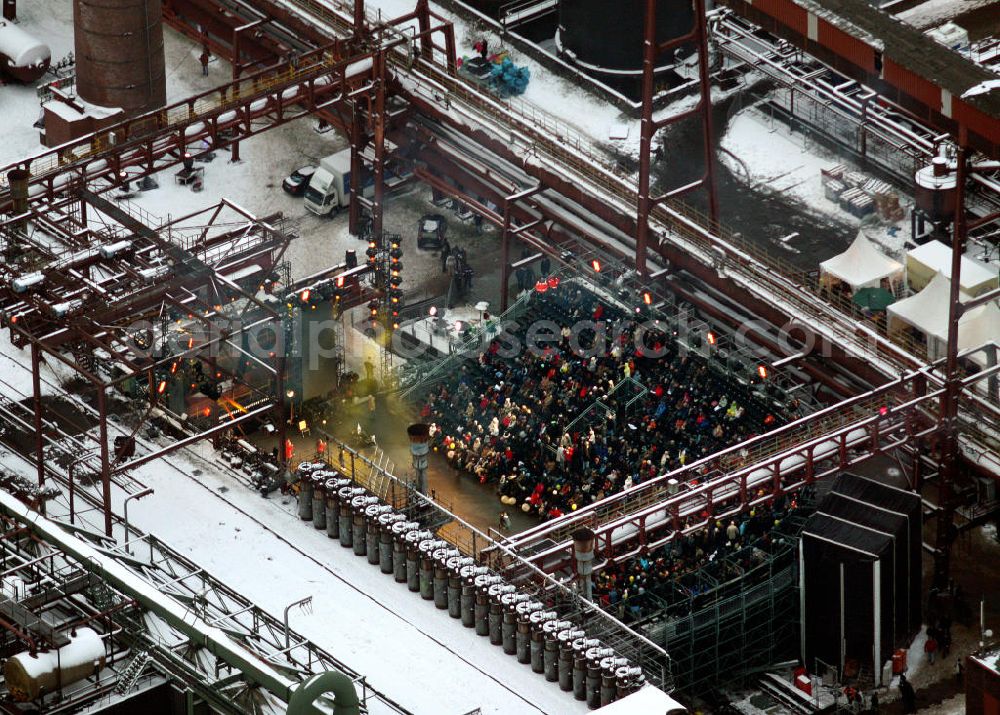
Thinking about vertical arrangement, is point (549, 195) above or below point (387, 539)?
above

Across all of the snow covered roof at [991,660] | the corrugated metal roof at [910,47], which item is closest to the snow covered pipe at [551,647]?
the snow covered roof at [991,660]

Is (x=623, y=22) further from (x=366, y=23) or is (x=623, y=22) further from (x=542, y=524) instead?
(x=542, y=524)

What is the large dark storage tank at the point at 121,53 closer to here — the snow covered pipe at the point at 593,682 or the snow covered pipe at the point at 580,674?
the snow covered pipe at the point at 580,674

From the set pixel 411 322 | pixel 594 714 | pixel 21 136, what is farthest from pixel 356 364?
pixel 594 714

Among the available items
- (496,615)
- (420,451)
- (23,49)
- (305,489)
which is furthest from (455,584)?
(23,49)

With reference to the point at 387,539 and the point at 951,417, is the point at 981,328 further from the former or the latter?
the point at 387,539
